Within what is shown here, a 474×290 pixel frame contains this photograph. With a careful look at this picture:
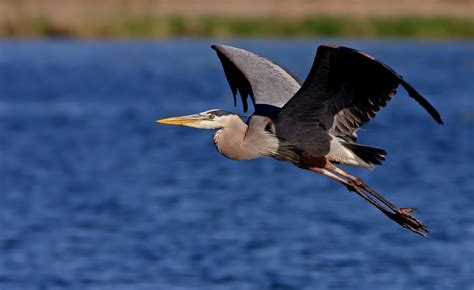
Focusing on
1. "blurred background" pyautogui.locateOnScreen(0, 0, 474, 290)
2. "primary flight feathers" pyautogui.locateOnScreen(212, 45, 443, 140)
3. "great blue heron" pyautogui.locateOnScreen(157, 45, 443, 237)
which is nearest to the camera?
"primary flight feathers" pyautogui.locateOnScreen(212, 45, 443, 140)

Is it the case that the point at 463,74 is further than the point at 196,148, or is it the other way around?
the point at 463,74

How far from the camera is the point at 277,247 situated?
510 inches

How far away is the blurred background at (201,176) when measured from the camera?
12062 millimetres

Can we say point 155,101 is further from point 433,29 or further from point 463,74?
point 433,29

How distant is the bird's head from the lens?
786 cm

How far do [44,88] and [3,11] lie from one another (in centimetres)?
992

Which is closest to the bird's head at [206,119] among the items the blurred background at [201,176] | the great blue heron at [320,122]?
the great blue heron at [320,122]

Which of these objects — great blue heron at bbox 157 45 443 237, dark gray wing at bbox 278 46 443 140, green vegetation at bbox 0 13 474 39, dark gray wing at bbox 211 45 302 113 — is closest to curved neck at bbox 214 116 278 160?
great blue heron at bbox 157 45 443 237

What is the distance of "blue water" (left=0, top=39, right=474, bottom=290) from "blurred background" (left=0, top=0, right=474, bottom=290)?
0.03 metres

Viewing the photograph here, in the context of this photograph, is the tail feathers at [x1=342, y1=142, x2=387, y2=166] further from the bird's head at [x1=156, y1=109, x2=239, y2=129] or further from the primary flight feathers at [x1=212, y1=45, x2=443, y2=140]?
the bird's head at [x1=156, y1=109, x2=239, y2=129]

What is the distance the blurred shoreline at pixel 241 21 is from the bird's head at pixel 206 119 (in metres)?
27.3

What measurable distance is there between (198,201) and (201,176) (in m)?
2.19

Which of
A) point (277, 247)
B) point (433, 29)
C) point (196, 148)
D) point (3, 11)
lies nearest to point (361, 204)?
point (277, 247)

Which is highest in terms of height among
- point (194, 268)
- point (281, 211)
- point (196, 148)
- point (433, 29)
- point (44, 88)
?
point (433, 29)
